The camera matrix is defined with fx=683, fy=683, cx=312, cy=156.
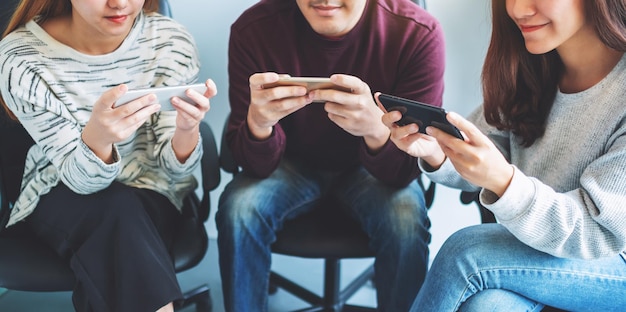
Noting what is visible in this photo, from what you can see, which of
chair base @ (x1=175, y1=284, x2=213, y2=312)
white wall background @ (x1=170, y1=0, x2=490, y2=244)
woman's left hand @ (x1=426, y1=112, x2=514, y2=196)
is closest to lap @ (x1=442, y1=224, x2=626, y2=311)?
woman's left hand @ (x1=426, y1=112, x2=514, y2=196)

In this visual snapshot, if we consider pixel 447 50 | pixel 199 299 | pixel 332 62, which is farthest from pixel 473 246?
pixel 199 299

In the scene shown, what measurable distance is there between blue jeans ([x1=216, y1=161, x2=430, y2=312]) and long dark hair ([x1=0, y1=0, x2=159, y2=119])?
570 mm

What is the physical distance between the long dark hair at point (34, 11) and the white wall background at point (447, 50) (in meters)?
0.53

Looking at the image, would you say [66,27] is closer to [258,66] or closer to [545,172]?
[258,66]

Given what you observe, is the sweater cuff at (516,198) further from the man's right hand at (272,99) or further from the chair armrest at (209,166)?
the chair armrest at (209,166)

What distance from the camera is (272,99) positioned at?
1334 millimetres

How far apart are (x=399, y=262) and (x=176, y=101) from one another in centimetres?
58

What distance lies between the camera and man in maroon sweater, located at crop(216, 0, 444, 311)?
4.86 ft

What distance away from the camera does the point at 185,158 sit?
1544 mm

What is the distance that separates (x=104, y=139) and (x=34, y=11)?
1.40 feet

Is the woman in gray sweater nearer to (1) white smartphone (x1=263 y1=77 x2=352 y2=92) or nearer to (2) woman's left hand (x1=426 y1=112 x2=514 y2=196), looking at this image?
(2) woman's left hand (x1=426 y1=112 x2=514 y2=196)

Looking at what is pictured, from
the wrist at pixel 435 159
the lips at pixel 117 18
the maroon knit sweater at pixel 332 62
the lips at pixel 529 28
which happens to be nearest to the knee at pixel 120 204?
the maroon knit sweater at pixel 332 62

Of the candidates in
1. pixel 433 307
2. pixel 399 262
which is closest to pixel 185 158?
pixel 399 262

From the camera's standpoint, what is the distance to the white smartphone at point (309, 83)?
129 centimetres
